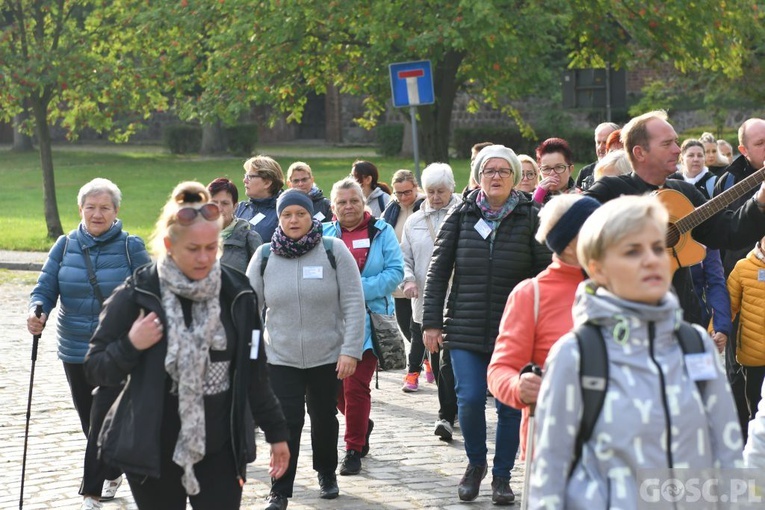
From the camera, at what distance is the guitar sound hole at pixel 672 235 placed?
6.76 m

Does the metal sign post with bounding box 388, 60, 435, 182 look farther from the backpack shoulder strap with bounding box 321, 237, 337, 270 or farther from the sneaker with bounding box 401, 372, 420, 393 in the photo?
the backpack shoulder strap with bounding box 321, 237, 337, 270

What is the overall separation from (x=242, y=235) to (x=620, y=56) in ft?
59.7

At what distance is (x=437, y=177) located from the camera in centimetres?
1047

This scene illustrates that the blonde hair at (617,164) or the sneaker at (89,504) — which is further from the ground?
the blonde hair at (617,164)

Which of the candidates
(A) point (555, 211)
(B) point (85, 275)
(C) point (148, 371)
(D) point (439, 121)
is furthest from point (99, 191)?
(D) point (439, 121)

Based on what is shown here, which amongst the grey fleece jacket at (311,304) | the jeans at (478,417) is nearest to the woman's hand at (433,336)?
the jeans at (478,417)

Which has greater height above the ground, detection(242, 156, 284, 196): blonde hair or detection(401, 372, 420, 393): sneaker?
detection(242, 156, 284, 196): blonde hair

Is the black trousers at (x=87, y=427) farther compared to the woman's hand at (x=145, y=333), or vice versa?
the black trousers at (x=87, y=427)

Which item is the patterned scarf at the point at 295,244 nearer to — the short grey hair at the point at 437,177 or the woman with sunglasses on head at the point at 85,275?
the woman with sunglasses on head at the point at 85,275

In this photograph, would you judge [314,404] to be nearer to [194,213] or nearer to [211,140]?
[194,213]

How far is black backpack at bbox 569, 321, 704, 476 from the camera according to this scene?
12.9ft

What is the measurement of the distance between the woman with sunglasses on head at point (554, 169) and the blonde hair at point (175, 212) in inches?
211

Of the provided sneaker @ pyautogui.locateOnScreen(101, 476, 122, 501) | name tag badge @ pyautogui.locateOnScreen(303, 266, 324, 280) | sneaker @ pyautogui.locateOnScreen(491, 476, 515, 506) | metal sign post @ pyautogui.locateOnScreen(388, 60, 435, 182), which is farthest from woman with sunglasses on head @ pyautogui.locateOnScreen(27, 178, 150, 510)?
metal sign post @ pyautogui.locateOnScreen(388, 60, 435, 182)

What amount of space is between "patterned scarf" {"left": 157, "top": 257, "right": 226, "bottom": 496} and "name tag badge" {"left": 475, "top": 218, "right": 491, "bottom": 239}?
2960mm
